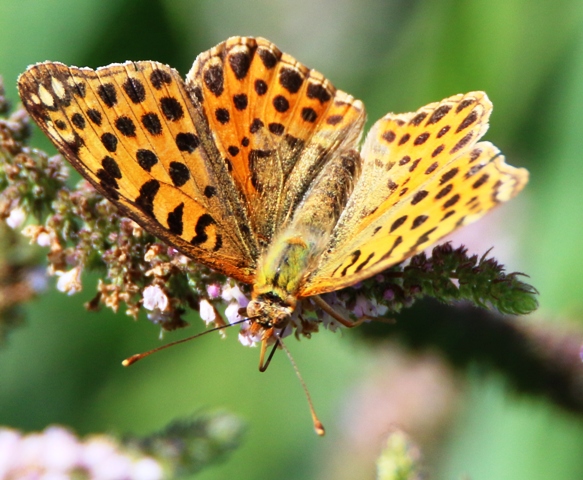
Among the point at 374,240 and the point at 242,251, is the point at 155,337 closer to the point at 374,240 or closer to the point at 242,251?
the point at 242,251

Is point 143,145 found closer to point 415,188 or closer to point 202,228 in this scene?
point 202,228

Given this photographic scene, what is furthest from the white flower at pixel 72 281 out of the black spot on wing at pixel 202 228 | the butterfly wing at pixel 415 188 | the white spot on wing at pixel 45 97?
the butterfly wing at pixel 415 188

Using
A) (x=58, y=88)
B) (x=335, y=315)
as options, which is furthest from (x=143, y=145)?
(x=335, y=315)

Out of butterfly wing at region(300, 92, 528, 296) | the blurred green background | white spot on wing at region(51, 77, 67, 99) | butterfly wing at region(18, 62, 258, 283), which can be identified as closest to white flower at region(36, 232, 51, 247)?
butterfly wing at region(18, 62, 258, 283)

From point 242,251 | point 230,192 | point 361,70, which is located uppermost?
point 361,70

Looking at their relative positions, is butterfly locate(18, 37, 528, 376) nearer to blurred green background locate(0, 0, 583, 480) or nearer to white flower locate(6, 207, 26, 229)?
white flower locate(6, 207, 26, 229)

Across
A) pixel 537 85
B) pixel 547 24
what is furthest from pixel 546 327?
pixel 547 24

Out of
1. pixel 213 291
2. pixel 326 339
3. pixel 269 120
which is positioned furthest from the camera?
pixel 326 339
